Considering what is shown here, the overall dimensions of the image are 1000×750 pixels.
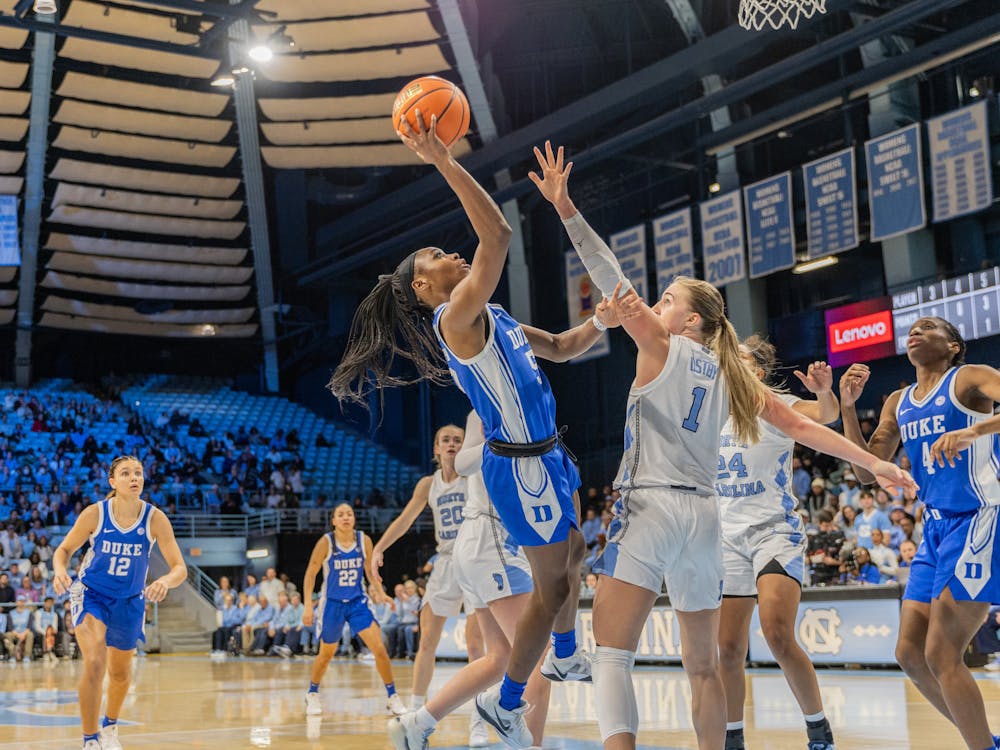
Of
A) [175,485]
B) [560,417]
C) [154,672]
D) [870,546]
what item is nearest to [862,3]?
[870,546]

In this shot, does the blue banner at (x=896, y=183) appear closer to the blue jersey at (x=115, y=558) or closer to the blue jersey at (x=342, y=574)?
the blue jersey at (x=342, y=574)

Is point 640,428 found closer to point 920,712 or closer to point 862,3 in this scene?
point 920,712

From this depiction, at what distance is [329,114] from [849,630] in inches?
810

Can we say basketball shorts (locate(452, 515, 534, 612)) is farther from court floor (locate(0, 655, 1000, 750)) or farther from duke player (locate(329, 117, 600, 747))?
court floor (locate(0, 655, 1000, 750))

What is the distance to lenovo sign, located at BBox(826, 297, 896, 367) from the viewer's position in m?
19.4

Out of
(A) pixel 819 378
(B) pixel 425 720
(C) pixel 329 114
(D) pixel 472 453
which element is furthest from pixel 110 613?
(C) pixel 329 114

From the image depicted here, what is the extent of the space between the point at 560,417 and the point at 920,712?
21.5 metres

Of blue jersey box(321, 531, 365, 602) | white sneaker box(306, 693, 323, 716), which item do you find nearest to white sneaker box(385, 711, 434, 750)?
white sneaker box(306, 693, 323, 716)

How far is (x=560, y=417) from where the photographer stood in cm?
2983

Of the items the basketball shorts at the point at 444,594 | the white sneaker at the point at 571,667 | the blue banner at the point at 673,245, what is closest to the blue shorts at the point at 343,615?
the basketball shorts at the point at 444,594

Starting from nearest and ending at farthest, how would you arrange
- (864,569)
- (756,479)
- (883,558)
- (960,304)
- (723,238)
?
(756,479) < (883,558) < (864,569) < (960,304) < (723,238)

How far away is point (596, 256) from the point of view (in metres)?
4.79

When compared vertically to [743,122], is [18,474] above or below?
below

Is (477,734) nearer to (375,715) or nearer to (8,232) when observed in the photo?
(375,715)
